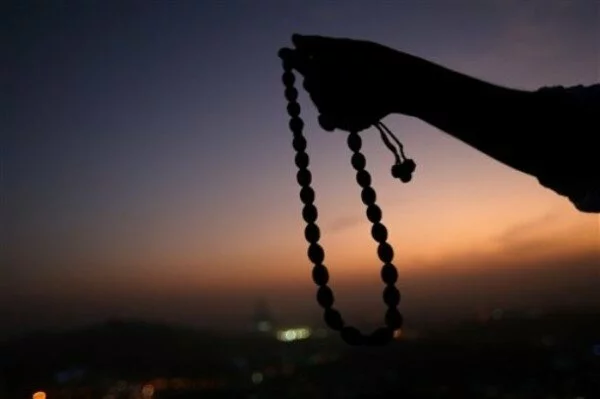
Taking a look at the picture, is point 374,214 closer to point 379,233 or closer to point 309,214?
point 379,233

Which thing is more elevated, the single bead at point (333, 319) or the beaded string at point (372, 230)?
the beaded string at point (372, 230)

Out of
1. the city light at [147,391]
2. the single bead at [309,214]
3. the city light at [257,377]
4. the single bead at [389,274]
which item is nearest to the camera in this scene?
the single bead at [389,274]

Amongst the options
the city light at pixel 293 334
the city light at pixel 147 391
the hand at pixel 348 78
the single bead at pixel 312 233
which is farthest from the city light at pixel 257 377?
the hand at pixel 348 78

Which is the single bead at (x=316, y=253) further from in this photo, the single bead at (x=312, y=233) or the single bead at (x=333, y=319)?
the single bead at (x=333, y=319)

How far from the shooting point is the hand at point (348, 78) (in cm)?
106

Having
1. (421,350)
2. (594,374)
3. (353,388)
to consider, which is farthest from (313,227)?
(421,350)

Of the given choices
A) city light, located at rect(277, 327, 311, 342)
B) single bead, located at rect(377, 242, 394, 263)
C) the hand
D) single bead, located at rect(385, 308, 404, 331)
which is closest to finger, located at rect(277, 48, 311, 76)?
the hand

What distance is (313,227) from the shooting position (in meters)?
1.26

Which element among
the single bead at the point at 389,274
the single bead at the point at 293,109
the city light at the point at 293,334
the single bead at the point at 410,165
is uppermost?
the city light at the point at 293,334

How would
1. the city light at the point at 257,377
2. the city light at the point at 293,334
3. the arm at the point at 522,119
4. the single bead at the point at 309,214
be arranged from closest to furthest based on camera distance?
the arm at the point at 522,119, the single bead at the point at 309,214, the city light at the point at 257,377, the city light at the point at 293,334

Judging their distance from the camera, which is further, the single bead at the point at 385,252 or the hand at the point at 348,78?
the single bead at the point at 385,252

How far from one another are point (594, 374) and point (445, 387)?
8.83m

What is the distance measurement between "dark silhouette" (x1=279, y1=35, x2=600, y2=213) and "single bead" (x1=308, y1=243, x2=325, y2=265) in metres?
0.35

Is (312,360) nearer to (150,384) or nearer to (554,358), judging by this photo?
(150,384)
